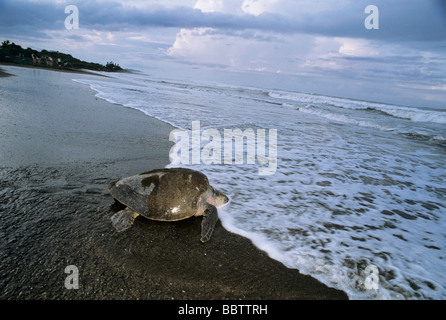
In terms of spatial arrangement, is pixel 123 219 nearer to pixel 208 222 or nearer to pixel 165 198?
pixel 165 198

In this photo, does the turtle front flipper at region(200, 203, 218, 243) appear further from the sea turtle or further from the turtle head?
the turtle head

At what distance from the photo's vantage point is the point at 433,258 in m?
2.51

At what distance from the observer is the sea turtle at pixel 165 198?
260cm

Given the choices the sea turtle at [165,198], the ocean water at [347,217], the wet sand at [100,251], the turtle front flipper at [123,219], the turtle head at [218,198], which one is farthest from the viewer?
the turtle head at [218,198]

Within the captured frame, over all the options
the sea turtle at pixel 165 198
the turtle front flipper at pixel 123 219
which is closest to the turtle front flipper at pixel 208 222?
the sea turtle at pixel 165 198

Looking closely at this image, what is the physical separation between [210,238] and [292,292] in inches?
39.2

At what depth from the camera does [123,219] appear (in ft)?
8.33

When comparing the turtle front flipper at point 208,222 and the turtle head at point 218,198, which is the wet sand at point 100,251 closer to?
the turtle front flipper at point 208,222

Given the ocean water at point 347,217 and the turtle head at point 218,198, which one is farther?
the turtle head at point 218,198

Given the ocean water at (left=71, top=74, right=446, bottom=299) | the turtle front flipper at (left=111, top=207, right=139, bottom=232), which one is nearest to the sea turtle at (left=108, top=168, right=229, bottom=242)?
the turtle front flipper at (left=111, top=207, right=139, bottom=232)

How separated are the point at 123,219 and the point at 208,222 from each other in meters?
0.97

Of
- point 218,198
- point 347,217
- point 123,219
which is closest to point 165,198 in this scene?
point 123,219
